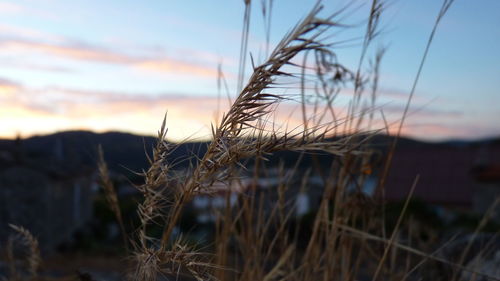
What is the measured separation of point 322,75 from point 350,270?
0.59 meters

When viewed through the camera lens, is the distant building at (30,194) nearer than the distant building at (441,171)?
Yes

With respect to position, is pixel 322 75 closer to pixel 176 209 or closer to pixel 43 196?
pixel 176 209

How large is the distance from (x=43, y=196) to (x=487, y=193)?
10.1 m

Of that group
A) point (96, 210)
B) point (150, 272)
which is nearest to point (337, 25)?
point (150, 272)

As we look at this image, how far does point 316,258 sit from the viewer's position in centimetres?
185

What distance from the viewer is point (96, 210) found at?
19641mm

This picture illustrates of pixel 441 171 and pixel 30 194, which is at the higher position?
pixel 441 171

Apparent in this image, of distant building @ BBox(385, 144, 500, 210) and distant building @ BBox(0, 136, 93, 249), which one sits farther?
distant building @ BBox(385, 144, 500, 210)

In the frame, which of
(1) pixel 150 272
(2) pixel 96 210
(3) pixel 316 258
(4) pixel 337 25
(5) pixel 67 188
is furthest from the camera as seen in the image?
(2) pixel 96 210

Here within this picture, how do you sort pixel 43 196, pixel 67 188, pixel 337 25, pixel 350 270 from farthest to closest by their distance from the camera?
1. pixel 67 188
2. pixel 43 196
3. pixel 350 270
4. pixel 337 25

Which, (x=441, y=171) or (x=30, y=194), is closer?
(x=30, y=194)

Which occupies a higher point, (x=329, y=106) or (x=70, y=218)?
(x=329, y=106)

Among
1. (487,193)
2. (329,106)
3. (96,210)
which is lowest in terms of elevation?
(96,210)

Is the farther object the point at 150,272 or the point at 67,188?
the point at 67,188
